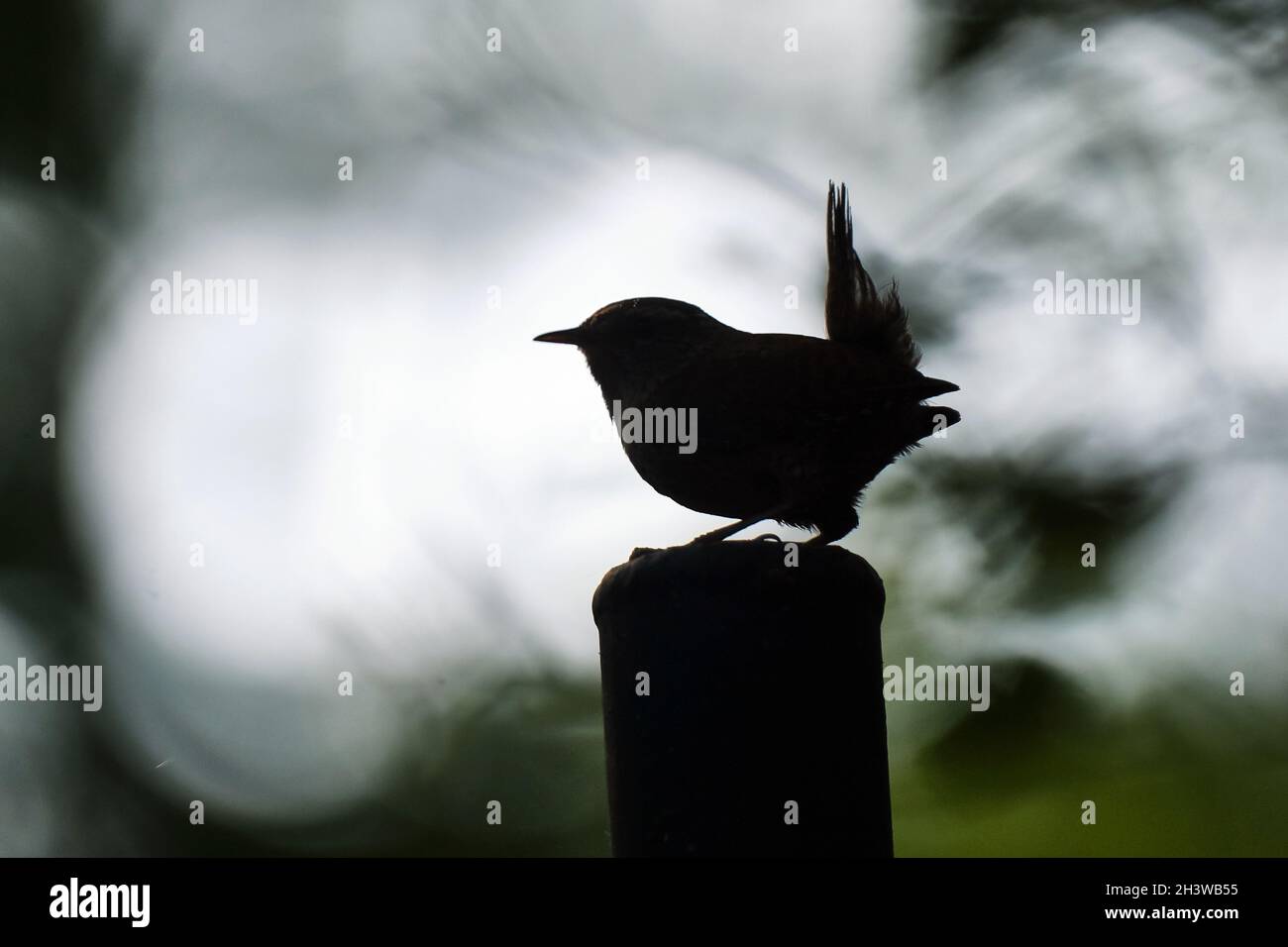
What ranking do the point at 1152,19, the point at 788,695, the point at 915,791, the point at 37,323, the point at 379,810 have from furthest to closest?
the point at 37,323 → the point at 379,810 → the point at 1152,19 → the point at 915,791 → the point at 788,695

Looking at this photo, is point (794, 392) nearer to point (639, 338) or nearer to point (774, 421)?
point (774, 421)

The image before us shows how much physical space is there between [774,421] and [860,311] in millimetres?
863

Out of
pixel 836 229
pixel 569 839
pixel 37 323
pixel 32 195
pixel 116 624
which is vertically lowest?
pixel 569 839

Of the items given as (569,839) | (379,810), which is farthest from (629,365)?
(379,810)

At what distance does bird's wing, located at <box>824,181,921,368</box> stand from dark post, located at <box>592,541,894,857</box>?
5.46 ft

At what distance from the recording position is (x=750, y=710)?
3.08 meters

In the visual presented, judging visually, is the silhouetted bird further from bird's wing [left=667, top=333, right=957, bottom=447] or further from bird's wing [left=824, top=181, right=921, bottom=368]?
bird's wing [left=824, top=181, right=921, bottom=368]

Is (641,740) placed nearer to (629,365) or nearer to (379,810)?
(629,365)

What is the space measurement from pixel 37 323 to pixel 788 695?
755cm

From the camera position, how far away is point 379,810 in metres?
8.35

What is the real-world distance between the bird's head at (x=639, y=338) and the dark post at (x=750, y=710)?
1.41 meters

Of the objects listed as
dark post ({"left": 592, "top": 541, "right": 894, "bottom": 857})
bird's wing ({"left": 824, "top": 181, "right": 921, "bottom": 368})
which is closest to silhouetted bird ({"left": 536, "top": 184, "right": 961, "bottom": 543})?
bird's wing ({"left": 824, "top": 181, "right": 921, "bottom": 368})

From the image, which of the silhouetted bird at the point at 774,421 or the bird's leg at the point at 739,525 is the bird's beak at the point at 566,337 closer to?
the silhouetted bird at the point at 774,421

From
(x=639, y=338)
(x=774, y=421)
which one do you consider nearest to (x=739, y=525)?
(x=774, y=421)
